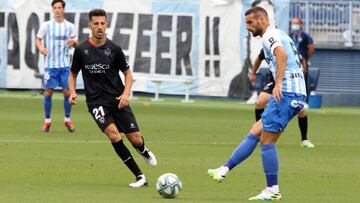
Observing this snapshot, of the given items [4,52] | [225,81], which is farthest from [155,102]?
[4,52]

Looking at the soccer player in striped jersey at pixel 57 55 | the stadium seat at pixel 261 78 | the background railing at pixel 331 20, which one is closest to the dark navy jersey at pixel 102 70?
the soccer player in striped jersey at pixel 57 55

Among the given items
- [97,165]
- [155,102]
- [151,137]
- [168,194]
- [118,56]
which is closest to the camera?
[168,194]

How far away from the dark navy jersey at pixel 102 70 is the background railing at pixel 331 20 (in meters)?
20.9

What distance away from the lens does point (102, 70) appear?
13727 millimetres

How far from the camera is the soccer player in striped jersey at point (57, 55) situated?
21266 millimetres

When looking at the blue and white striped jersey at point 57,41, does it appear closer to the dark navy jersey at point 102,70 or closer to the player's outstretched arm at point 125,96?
the dark navy jersey at point 102,70

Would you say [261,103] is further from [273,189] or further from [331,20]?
[331,20]

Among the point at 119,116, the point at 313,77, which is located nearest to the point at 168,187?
the point at 119,116

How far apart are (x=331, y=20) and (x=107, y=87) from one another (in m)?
21.5

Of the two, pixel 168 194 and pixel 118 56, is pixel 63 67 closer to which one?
pixel 118 56

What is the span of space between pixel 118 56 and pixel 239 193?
227 centimetres

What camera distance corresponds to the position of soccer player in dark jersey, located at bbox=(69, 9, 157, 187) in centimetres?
1352

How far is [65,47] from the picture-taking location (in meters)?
21.8

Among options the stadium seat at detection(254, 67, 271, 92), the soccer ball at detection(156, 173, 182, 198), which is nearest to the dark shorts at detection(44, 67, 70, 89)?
the soccer ball at detection(156, 173, 182, 198)
